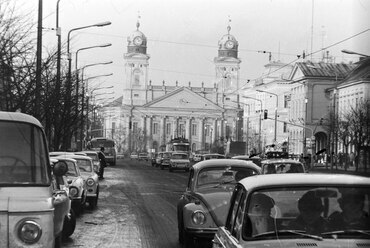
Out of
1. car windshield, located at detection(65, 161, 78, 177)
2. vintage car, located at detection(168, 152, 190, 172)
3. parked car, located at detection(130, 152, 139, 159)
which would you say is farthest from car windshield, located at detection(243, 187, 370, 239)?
parked car, located at detection(130, 152, 139, 159)

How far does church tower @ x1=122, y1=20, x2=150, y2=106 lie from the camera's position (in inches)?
5728

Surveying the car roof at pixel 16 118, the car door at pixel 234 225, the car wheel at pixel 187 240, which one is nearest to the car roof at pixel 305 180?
the car door at pixel 234 225

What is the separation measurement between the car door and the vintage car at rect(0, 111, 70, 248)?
1.63 metres

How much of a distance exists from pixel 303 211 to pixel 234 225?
74 centimetres

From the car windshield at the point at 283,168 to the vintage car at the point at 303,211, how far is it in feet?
40.7

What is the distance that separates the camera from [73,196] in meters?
17.3

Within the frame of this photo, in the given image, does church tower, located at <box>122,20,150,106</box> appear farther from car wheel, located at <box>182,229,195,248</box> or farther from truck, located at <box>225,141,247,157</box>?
car wheel, located at <box>182,229,195,248</box>

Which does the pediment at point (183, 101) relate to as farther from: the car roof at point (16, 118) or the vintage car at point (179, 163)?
the car roof at point (16, 118)

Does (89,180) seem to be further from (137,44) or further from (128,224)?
(137,44)

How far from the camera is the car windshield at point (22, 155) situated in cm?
776

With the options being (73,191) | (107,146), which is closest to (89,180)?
(73,191)

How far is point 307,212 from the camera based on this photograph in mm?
6160

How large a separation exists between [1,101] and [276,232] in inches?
770

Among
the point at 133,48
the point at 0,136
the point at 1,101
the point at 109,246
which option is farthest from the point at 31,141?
the point at 133,48
